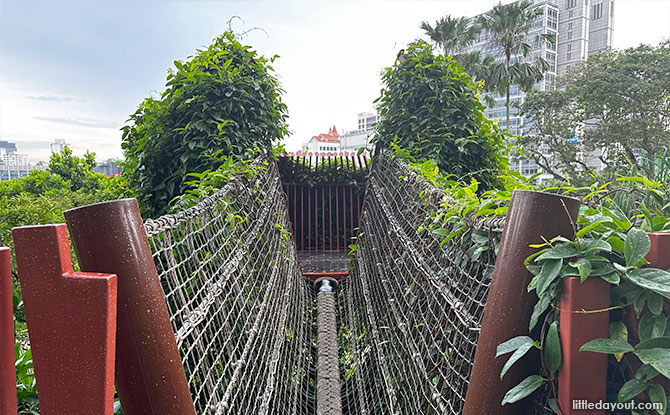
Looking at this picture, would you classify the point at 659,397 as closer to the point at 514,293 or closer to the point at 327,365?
the point at 514,293

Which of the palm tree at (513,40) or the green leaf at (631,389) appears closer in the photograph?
the green leaf at (631,389)

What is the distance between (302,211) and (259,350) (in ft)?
12.0

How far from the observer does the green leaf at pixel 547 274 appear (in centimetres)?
65

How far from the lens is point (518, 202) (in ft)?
2.43

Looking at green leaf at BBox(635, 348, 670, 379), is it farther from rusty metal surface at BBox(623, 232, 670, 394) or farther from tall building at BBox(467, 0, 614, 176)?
tall building at BBox(467, 0, 614, 176)

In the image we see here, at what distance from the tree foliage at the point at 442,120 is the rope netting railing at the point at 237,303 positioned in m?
1.25

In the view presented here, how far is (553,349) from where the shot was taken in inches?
25.8

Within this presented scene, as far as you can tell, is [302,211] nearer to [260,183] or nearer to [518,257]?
[260,183]

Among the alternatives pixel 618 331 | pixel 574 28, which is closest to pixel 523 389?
pixel 618 331

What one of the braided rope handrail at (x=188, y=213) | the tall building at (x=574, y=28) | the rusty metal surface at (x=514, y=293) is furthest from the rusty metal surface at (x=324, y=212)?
the tall building at (x=574, y=28)

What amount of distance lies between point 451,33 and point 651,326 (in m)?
21.1

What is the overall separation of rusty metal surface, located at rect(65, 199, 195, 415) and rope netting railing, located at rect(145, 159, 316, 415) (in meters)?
0.15

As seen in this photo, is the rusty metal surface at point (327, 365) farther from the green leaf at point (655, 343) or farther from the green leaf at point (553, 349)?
the green leaf at point (655, 343)

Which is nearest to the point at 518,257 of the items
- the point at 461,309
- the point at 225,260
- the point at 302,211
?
the point at 461,309
